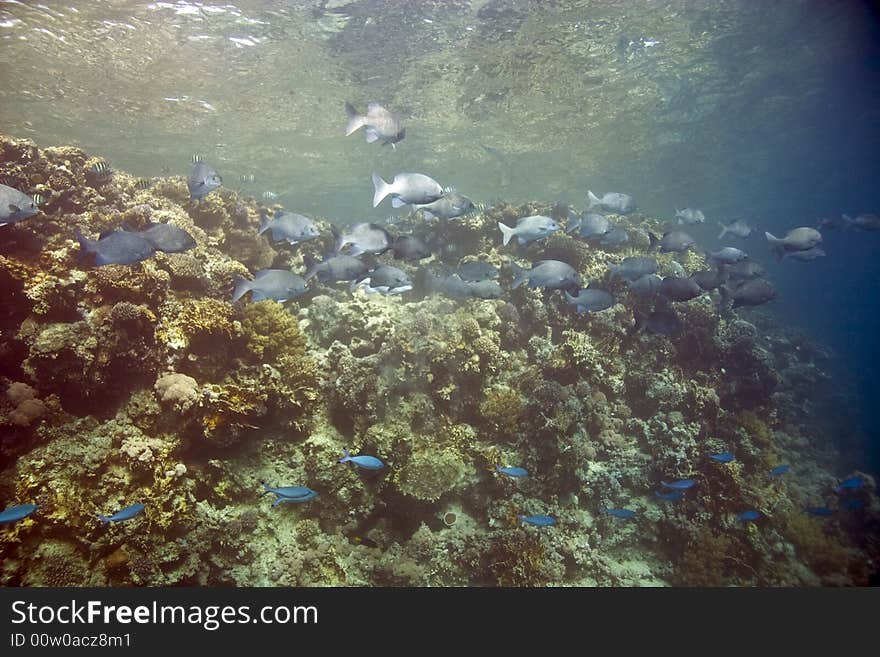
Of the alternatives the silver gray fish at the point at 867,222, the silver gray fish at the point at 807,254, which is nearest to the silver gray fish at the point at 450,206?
the silver gray fish at the point at 807,254

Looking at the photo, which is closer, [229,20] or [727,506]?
[727,506]

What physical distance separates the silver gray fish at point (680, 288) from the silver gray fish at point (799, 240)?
15.8 ft

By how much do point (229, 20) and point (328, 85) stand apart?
22.6 feet

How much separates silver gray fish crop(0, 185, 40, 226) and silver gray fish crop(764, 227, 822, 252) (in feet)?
48.3

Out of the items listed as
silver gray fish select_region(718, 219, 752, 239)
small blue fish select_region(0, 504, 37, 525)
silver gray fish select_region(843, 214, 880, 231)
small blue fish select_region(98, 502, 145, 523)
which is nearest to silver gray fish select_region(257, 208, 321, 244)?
small blue fish select_region(98, 502, 145, 523)

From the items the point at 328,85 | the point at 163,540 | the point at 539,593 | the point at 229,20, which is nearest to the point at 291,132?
the point at 328,85

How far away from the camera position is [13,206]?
16.1 feet

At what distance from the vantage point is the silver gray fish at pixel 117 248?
4824 mm

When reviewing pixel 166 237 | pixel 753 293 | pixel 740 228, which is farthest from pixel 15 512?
pixel 740 228

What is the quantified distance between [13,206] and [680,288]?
10191 mm

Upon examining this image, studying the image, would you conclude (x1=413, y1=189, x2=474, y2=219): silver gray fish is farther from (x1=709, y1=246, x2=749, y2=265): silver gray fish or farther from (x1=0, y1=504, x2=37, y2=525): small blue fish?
(x1=709, y1=246, x2=749, y2=265): silver gray fish

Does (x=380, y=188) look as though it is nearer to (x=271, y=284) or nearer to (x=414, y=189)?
(x=414, y=189)

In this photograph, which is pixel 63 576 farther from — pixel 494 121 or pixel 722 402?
pixel 494 121

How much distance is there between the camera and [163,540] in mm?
4691
